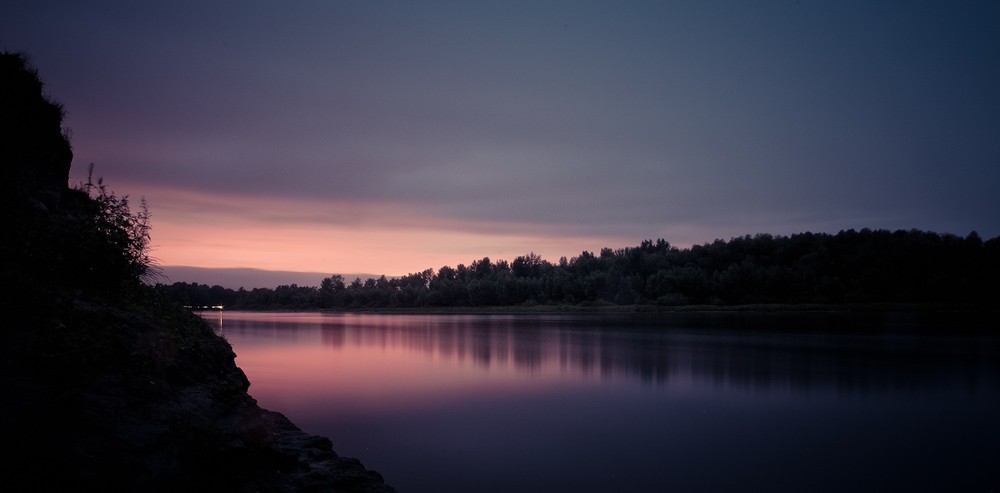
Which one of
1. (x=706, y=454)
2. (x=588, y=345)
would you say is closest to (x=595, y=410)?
(x=706, y=454)

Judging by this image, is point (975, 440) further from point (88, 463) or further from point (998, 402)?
point (88, 463)

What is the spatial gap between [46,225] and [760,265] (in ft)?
374

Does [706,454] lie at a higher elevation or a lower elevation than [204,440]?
lower

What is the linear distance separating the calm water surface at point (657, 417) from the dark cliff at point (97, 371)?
2.55 m

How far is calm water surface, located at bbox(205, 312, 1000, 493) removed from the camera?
963cm

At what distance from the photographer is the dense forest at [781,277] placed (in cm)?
9106

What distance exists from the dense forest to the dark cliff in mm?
72802

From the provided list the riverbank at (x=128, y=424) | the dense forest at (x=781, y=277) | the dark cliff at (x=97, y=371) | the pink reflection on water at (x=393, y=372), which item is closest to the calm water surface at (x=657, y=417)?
the pink reflection on water at (x=393, y=372)

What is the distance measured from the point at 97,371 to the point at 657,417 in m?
11.8

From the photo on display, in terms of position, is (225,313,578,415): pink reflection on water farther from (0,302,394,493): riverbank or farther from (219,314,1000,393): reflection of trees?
(0,302,394,493): riverbank

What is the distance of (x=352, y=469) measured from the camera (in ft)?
26.8

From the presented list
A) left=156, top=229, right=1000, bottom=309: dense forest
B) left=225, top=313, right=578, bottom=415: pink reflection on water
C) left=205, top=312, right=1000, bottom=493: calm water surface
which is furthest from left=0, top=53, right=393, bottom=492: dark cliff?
left=156, top=229, right=1000, bottom=309: dense forest

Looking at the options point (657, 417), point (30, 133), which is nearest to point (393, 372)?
point (657, 417)

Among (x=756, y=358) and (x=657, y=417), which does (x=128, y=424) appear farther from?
(x=756, y=358)
